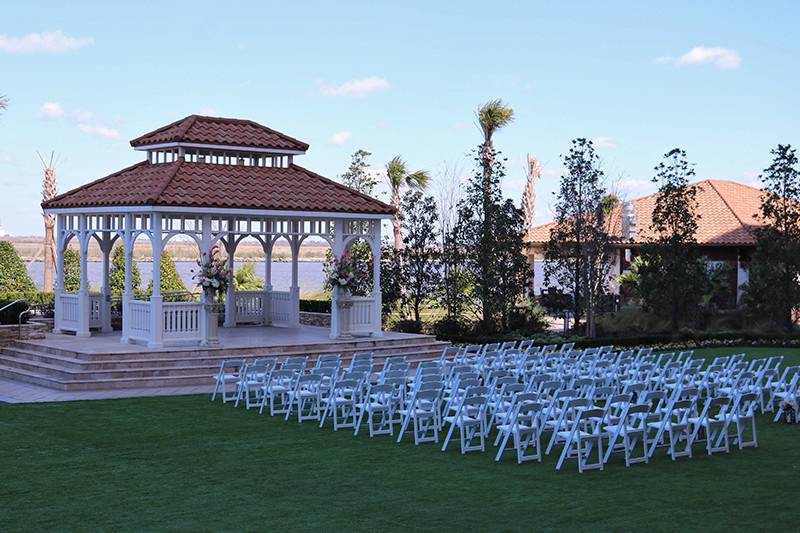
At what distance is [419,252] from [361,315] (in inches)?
198

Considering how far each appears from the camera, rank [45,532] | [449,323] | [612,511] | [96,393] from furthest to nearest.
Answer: [449,323]
[96,393]
[612,511]
[45,532]

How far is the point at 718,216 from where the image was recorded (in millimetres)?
39125

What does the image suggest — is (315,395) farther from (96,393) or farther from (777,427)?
(777,427)

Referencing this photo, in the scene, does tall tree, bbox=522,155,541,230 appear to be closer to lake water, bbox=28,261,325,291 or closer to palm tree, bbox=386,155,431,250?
palm tree, bbox=386,155,431,250

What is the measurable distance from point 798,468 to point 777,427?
3.10 meters

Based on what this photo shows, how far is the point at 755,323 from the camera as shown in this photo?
29234mm

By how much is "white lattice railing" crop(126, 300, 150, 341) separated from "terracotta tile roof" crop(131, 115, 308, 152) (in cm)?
395

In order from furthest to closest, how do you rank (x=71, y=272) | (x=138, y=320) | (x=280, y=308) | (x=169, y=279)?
(x=71, y=272) < (x=169, y=279) < (x=280, y=308) < (x=138, y=320)

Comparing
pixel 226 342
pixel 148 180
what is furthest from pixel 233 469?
pixel 148 180

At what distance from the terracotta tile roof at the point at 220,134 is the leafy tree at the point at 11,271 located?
12979 mm

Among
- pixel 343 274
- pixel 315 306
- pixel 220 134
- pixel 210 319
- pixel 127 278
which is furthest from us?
pixel 315 306

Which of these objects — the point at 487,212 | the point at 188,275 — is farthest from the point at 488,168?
the point at 188,275

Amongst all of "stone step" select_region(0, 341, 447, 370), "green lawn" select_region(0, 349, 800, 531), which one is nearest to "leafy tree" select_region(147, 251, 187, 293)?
"stone step" select_region(0, 341, 447, 370)

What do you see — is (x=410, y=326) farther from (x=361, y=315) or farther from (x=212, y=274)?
(x=212, y=274)
